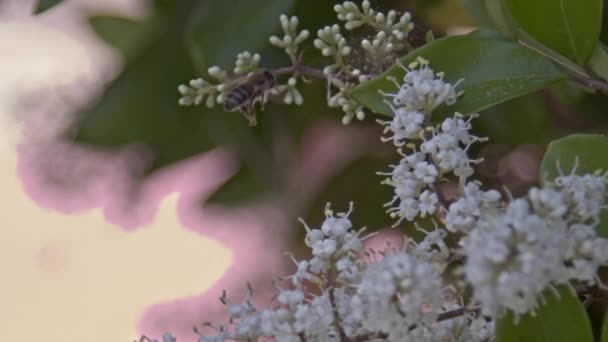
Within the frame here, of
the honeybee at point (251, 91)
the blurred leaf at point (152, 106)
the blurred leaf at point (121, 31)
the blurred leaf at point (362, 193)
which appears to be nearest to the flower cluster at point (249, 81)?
the honeybee at point (251, 91)

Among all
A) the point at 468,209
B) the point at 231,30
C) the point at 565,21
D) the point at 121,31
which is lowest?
the point at 468,209

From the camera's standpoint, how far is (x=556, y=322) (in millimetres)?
663

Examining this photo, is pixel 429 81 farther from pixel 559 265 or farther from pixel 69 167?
pixel 69 167

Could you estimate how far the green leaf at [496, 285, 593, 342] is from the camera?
0.66 metres

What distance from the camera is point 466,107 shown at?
0.73 metres

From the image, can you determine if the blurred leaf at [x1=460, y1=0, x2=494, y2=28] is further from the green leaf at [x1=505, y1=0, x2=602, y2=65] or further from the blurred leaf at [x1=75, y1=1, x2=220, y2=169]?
the blurred leaf at [x1=75, y1=1, x2=220, y2=169]

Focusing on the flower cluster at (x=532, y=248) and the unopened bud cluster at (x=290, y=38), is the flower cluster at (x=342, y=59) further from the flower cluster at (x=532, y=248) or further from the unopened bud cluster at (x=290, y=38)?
the flower cluster at (x=532, y=248)

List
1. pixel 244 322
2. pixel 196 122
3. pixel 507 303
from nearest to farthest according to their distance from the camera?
pixel 507 303 → pixel 244 322 → pixel 196 122

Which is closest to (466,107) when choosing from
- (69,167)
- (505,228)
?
(505,228)

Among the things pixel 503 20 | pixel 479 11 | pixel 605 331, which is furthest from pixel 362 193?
pixel 605 331

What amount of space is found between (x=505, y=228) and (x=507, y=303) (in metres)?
0.04

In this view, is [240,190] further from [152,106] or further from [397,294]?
[397,294]

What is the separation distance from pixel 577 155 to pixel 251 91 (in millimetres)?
266

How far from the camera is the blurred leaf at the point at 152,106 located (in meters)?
1.40
